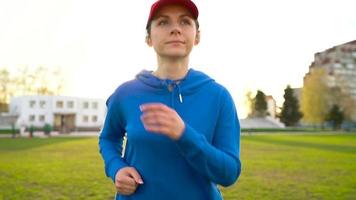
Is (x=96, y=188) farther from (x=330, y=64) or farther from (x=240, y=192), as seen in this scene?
(x=330, y=64)

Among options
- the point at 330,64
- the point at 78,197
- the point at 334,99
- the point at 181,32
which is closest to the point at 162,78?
the point at 181,32

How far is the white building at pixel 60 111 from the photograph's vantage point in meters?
76.4

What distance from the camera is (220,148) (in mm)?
1700

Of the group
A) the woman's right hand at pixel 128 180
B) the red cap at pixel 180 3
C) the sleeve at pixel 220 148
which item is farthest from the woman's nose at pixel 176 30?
the woman's right hand at pixel 128 180

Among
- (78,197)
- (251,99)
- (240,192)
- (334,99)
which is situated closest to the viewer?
(78,197)

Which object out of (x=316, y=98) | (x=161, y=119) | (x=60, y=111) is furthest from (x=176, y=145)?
(x=60, y=111)

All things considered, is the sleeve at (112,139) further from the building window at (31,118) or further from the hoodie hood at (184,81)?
the building window at (31,118)

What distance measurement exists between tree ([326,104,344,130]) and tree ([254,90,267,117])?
19466 mm

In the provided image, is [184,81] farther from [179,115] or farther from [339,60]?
[339,60]

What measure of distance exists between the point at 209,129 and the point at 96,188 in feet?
26.3

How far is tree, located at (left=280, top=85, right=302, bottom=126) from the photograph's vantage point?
3378 inches

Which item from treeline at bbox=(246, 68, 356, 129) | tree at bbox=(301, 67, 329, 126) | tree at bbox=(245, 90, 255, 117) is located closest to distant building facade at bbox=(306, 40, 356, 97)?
tree at bbox=(245, 90, 255, 117)

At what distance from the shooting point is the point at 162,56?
180 cm

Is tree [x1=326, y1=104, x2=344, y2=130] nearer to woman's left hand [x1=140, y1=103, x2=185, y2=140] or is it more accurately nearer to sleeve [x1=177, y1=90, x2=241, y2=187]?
sleeve [x1=177, y1=90, x2=241, y2=187]
